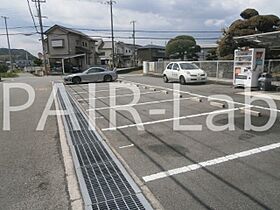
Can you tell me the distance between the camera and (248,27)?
2253 centimetres

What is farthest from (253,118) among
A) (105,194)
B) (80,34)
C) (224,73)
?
(80,34)

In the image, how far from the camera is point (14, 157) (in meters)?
4.76

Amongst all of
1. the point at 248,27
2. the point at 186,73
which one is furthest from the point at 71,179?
the point at 248,27

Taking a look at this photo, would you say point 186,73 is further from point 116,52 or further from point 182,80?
point 116,52

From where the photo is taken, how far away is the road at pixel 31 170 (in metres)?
3.25

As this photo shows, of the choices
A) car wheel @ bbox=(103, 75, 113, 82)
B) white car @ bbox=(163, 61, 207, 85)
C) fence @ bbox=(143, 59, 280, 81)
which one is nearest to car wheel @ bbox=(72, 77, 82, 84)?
car wheel @ bbox=(103, 75, 113, 82)

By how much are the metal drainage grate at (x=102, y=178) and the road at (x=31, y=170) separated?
1.05 feet

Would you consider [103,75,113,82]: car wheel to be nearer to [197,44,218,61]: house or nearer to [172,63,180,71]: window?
[172,63,180,71]: window

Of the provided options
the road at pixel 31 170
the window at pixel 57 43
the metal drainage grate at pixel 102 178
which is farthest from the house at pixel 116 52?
the metal drainage grate at pixel 102 178

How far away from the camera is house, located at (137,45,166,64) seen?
66.0 meters

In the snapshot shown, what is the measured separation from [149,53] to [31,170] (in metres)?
63.8

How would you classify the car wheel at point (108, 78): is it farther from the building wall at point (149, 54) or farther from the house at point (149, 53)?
the building wall at point (149, 54)

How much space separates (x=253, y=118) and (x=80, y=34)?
163 ft

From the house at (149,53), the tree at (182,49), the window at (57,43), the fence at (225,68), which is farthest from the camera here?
the house at (149,53)
